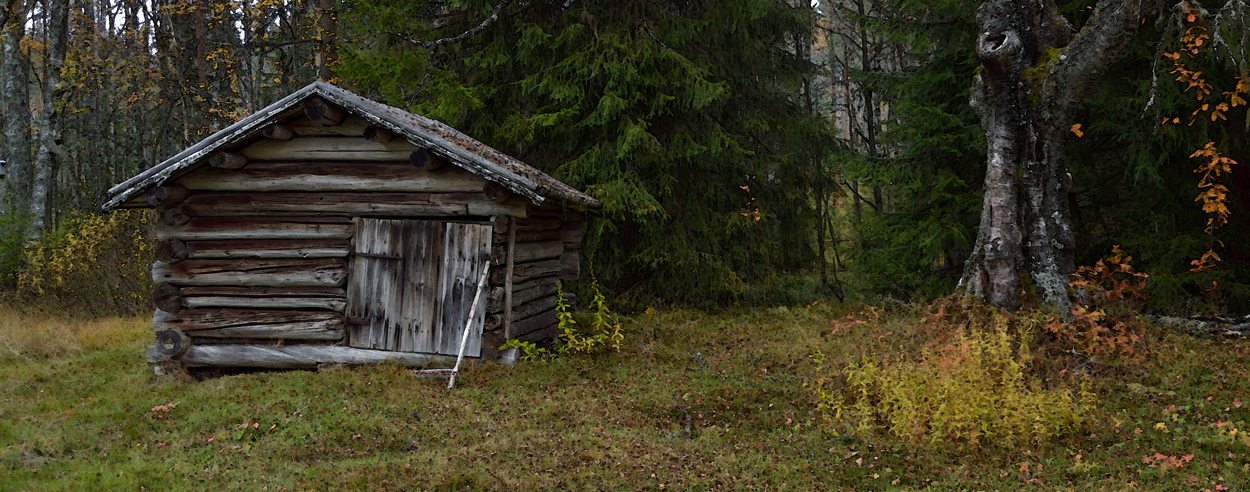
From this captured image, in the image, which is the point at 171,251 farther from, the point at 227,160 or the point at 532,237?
the point at 532,237

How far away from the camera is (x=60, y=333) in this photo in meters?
12.7

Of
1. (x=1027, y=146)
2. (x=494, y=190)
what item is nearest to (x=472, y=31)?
(x=494, y=190)

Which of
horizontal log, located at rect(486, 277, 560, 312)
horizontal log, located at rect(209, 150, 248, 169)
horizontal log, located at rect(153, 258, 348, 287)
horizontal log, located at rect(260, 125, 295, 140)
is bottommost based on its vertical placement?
horizontal log, located at rect(486, 277, 560, 312)

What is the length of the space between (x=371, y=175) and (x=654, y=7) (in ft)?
24.7

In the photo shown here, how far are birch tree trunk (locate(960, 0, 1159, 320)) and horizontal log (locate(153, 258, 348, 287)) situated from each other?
347 inches

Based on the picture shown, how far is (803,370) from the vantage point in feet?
Answer: 32.2

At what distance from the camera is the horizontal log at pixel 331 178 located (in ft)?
33.4

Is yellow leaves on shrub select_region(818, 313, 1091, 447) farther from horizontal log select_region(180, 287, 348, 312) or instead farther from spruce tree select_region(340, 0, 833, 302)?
spruce tree select_region(340, 0, 833, 302)

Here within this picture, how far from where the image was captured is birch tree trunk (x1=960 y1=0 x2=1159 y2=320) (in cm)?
975

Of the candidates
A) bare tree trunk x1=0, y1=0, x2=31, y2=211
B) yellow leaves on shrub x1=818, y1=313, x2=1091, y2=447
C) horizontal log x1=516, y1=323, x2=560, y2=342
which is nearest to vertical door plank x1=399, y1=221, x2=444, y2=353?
horizontal log x1=516, y1=323, x2=560, y2=342

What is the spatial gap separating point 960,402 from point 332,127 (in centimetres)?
852

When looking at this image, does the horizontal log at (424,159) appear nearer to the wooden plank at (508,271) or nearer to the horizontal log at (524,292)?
the wooden plank at (508,271)

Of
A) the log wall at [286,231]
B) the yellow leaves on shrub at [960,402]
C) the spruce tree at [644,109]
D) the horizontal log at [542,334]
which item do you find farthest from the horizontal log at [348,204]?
the yellow leaves on shrub at [960,402]

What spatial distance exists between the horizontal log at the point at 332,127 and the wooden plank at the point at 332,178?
416mm
